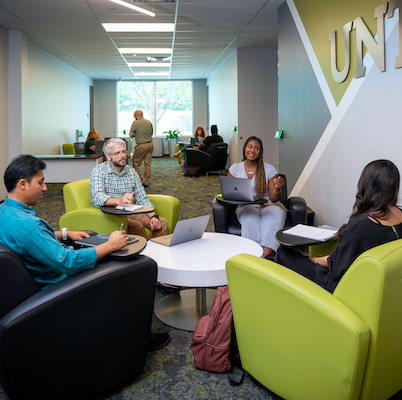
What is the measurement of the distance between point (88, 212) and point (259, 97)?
24.3 feet

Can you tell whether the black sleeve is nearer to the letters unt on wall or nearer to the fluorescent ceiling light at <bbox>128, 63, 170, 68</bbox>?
the letters unt on wall

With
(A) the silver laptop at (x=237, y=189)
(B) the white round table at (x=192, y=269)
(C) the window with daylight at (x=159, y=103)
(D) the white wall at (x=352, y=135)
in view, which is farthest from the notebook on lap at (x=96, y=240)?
(C) the window with daylight at (x=159, y=103)

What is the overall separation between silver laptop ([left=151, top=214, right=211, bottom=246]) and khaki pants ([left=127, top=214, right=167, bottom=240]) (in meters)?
0.65

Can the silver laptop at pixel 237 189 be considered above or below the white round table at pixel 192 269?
above

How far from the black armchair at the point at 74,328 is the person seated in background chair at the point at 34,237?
0.07m

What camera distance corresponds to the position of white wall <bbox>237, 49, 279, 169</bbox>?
9.87m

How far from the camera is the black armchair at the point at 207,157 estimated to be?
10555mm

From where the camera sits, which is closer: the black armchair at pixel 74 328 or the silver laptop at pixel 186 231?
the black armchair at pixel 74 328

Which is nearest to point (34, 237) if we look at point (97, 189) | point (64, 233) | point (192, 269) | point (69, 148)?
point (64, 233)

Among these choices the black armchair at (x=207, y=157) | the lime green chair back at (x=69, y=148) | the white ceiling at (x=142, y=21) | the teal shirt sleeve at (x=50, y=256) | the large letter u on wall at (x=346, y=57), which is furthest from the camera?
the lime green chair back at (x=69, y=148)

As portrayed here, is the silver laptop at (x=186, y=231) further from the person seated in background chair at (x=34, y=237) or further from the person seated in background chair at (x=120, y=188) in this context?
the person seated in background chair at (x=34, y=237)

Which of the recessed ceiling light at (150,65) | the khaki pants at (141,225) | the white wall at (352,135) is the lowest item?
the khaki pants at (141,225)

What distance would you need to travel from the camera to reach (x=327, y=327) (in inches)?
63.1

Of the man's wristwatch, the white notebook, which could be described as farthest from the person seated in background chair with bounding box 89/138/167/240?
the white notebook
